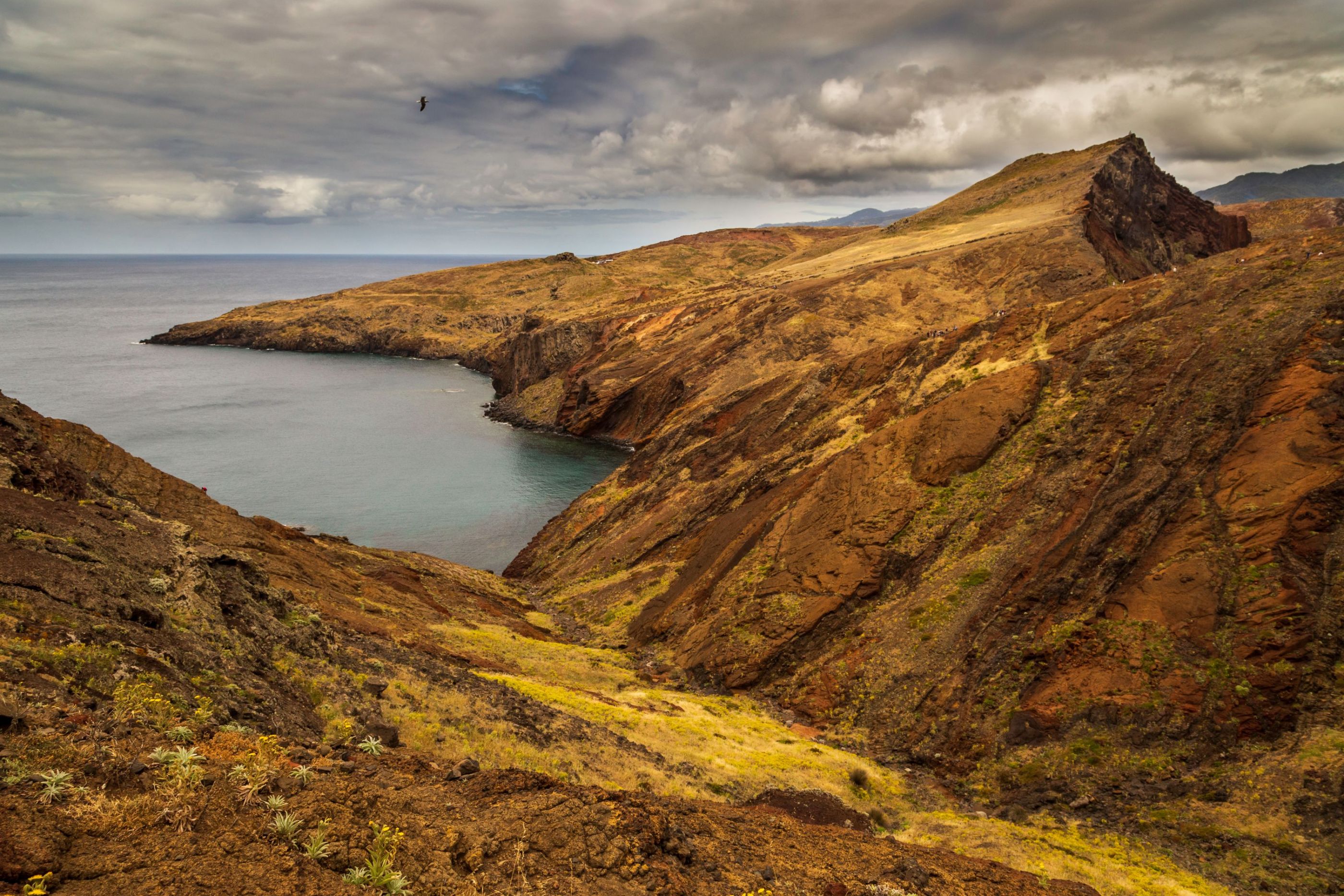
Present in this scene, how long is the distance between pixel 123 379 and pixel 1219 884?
130380 millimetres

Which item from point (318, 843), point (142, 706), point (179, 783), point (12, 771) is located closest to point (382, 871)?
point (318, 843)

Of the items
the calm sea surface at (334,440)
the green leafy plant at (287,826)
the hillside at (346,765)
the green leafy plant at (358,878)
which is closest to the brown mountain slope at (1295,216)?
the calm sea surface at (334,440)

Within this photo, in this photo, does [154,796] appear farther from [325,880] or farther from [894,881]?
[894,881]

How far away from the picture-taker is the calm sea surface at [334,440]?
56000mm

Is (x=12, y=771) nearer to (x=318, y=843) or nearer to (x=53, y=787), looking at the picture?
(x=53, y=787)

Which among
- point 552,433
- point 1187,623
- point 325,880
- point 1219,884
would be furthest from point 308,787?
point 552,433

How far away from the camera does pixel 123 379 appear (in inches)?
4094

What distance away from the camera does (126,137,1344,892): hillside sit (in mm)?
18297

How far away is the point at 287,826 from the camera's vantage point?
7930 mm

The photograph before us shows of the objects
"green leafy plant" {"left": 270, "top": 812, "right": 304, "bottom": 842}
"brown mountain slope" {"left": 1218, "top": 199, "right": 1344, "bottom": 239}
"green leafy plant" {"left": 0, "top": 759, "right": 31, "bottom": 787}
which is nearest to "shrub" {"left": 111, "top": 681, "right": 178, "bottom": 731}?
"green leafy plant" {"left": 0, "top": 759, "right": 31, "bottom": 787}

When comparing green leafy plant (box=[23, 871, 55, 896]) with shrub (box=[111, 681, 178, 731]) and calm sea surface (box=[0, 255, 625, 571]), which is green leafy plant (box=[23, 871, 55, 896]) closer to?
shrub (box=[111, 681, 178, 731])

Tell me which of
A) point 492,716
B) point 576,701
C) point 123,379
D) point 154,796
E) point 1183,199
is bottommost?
point 576,701

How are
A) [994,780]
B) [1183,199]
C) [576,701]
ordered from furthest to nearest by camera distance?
[1183,199] < [576,701] < [994,780]

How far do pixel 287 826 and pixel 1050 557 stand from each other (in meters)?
24.1
